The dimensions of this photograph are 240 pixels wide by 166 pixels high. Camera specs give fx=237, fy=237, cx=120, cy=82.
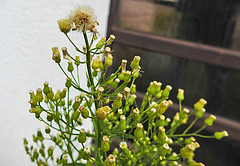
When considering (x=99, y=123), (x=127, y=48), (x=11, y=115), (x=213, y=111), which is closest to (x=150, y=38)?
(x=127, y=48)

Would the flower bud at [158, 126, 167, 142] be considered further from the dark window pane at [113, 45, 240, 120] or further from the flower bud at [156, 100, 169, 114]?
the dark window pane at [113, 45, 240, 120]

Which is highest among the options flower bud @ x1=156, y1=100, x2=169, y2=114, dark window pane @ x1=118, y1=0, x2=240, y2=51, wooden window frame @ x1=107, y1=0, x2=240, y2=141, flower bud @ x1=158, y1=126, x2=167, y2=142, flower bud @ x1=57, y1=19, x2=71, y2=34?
dark window pane @ x1=118, y1=0, x2=240, y2=51

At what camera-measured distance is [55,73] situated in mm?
714

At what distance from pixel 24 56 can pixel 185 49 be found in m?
0.48

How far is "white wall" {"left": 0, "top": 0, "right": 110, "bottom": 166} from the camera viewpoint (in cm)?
66

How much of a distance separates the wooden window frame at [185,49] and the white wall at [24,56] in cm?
5

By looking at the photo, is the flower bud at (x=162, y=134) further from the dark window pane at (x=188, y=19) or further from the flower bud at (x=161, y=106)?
the dark window pane at (x=188, y=19)

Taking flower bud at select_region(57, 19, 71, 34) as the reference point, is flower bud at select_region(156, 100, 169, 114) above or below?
below

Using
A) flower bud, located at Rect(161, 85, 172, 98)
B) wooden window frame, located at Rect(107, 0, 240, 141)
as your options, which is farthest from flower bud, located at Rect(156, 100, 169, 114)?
wooden window frame, located at Rect(107, 0, 240, 141)

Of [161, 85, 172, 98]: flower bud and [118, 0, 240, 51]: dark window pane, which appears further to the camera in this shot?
[118, 0, 240, 51]: dark window pane

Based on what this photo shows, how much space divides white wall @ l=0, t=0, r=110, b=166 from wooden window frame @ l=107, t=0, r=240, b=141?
5 centimetres

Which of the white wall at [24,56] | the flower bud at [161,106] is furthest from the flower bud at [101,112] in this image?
Answer: the white wall at [24,56]

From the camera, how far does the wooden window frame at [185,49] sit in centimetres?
63

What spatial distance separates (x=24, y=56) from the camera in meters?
0.73
